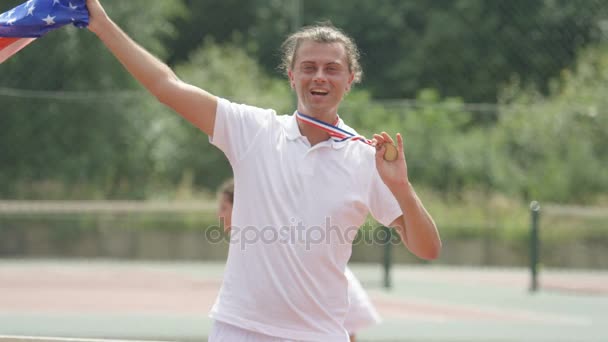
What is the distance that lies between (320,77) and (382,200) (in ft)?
1.18

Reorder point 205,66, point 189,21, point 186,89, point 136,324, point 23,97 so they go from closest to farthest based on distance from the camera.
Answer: point 186,89 → point 136,324 → point 23,97 → point 205,66 → point 189,21

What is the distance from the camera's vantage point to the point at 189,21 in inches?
875

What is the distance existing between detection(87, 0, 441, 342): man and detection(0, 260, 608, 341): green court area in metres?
5.33

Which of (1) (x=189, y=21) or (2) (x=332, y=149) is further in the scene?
(1) (x=189, y=21)

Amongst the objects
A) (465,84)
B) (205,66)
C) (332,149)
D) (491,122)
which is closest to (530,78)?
(465,84)

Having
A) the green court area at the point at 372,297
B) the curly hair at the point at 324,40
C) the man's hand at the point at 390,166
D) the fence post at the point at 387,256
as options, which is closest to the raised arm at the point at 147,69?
the curly hair at the point at 324,40

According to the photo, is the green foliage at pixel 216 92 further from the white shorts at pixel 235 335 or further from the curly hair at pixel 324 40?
the white shorts at pixel 235 335

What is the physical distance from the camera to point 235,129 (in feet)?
8.75

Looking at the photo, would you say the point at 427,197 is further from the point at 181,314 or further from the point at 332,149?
the point at 332,149

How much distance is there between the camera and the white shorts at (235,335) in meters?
2.62

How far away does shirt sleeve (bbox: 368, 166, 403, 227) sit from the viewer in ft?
8.84

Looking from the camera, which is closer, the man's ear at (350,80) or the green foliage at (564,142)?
the man's ear at (350,80)

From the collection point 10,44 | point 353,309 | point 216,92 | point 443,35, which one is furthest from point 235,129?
point 216,92

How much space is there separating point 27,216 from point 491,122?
22.0 feet
